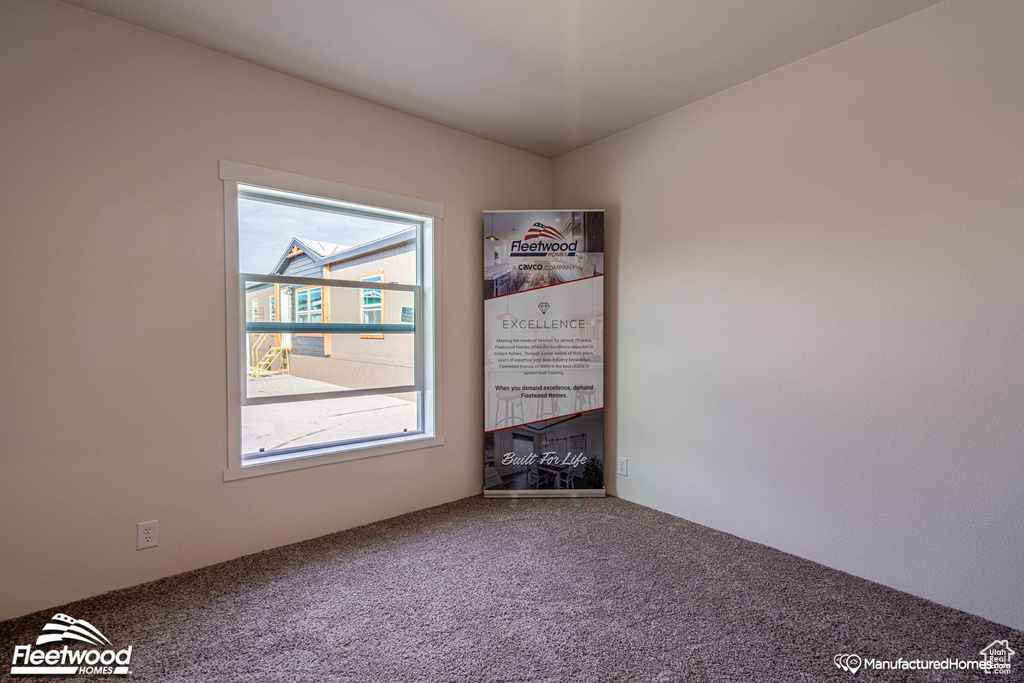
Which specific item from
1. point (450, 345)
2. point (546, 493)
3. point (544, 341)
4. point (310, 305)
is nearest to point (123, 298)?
point (310, 305)

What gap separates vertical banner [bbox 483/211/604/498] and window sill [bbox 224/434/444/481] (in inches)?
21.2

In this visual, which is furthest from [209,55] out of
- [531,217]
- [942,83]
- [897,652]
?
[897,652]

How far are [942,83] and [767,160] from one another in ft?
2.52

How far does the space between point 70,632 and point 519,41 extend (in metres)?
3.24

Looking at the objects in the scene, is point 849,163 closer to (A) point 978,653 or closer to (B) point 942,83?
(B) point 942,83

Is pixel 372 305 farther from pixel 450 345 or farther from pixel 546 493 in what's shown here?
pixel 546 493

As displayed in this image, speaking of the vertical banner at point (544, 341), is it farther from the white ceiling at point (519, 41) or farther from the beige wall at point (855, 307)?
the white ceiling at point (519, 41)

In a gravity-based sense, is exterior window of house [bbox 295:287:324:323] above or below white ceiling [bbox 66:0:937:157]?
below

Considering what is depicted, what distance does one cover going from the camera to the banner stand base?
143 inches

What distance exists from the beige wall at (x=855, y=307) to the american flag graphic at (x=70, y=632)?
9.79 ft

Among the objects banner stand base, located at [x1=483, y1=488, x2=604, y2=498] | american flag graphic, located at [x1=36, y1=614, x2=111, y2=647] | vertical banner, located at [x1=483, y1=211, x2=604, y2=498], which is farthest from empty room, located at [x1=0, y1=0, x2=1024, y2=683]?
vertical banner, located at [x1=483, y1=211, x2=604, y2=498]

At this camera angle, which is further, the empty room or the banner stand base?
the banner stand base

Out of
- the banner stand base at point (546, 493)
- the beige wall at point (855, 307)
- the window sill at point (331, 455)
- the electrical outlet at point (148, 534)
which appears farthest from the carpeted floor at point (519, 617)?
the banner stand base at point (546, 493)

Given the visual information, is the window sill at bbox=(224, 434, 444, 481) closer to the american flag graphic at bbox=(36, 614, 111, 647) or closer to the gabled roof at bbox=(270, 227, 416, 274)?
the american flag graphic at bbox=(36, 614, 111, 647)
